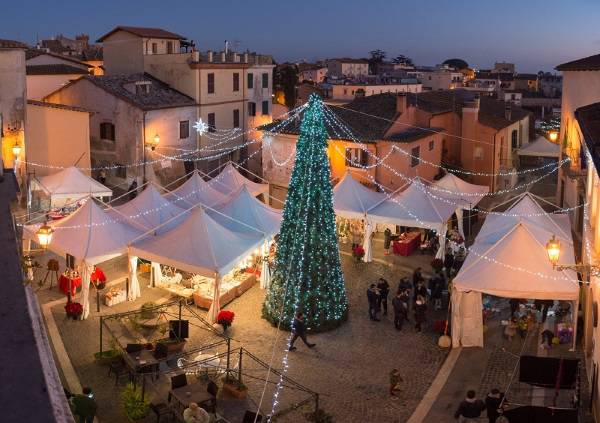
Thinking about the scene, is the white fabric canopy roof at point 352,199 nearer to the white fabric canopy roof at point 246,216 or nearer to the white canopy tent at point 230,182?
the white fabric canopy roof at point 246,216

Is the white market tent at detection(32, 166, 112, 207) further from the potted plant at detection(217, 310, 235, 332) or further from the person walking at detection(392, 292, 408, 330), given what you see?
the person walking at detection(392, 292, 408, 330)

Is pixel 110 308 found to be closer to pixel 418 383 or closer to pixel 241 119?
pixel 418 383

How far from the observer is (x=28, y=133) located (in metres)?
29.2

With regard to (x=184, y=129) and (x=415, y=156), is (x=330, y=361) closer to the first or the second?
(x=415, y=156)

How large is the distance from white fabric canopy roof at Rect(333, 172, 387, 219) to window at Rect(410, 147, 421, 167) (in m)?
5.94

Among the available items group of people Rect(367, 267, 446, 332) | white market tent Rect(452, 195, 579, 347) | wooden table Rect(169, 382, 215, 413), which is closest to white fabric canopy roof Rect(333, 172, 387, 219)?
group of people Rect(367, 267, 446, 332)

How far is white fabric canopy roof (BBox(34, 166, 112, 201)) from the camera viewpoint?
25812 mm

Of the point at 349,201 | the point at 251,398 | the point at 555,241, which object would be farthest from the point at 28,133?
the point at 555,241

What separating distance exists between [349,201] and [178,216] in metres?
6.95

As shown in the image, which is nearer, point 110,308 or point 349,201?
point 110,308

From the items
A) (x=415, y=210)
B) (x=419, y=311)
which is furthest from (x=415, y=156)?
(x=419, y=311)

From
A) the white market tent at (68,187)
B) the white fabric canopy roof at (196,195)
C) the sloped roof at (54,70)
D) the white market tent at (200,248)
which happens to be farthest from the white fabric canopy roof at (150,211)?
the sloped roof at (54,70)

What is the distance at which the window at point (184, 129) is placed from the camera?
35.3m

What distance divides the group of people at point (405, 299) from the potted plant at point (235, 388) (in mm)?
5383
